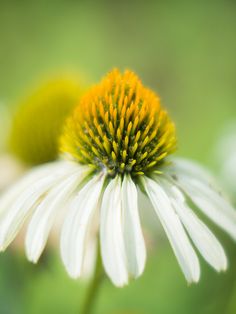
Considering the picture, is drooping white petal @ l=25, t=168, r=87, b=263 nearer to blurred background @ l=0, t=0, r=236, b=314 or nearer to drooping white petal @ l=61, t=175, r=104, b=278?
drooping white petal @ l=61, t=175, r=104, b=278

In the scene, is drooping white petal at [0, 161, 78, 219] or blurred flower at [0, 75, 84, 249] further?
blurred flower at [0, 75, 84, 249]

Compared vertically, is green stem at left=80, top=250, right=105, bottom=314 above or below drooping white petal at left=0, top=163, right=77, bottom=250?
below

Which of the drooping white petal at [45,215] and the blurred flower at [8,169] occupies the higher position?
the drooping white petal at [45,215]

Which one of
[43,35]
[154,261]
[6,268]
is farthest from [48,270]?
[43,35]

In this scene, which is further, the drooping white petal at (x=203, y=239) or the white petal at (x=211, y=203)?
the white petal at (x=211, y=203)

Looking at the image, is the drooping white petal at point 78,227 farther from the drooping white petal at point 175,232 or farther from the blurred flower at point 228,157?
the blurred flower at point 228,157

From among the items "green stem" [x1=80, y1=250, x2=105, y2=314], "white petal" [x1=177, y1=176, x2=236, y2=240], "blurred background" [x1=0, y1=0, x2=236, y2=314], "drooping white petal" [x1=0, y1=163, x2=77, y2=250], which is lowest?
"green stem" [x1=80, y1=250, x2=105, y2=314]

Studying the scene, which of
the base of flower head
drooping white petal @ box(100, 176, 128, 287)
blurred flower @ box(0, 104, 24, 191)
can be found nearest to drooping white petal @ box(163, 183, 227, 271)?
the base of flower head

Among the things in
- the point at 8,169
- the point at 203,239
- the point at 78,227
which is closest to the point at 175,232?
the point at 203,239

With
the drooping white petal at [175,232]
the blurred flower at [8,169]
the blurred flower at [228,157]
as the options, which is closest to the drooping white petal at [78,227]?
the drooping white petal at [175,232]
